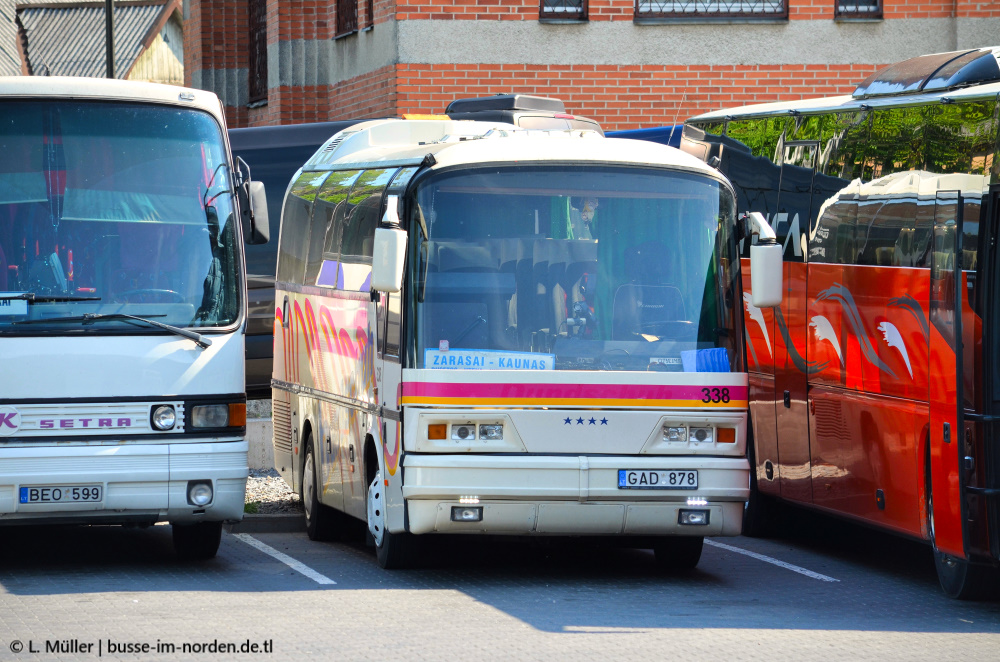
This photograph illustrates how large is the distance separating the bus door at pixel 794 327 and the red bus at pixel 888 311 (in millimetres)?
17

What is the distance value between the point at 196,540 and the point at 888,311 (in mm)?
4613

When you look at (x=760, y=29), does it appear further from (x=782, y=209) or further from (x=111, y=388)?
(x=111, y=388)

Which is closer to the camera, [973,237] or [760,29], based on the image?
[973,237]

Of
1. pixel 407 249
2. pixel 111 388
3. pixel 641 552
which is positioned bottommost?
pixel 641 552

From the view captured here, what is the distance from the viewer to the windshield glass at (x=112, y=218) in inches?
397

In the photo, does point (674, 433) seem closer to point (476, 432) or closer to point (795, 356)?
point (476, 432)

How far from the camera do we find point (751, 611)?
30.8 feet

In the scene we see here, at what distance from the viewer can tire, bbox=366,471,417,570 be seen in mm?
10555

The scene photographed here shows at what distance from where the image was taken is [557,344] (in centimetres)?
1006

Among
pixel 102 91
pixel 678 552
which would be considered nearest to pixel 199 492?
pixel 102 91

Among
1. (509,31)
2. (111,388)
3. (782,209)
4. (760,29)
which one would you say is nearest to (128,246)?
(111,388)

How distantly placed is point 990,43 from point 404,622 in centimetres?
1357

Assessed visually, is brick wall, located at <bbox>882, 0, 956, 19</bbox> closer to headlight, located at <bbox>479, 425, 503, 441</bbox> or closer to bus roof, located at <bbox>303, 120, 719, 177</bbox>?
bus roof, located at <bbox>303, 120, 719, 177</bbox>

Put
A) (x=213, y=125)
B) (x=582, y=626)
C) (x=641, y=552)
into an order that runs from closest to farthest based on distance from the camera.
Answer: (x=582, y=626) < (x=213, y=125) < (x=641, y=552)
